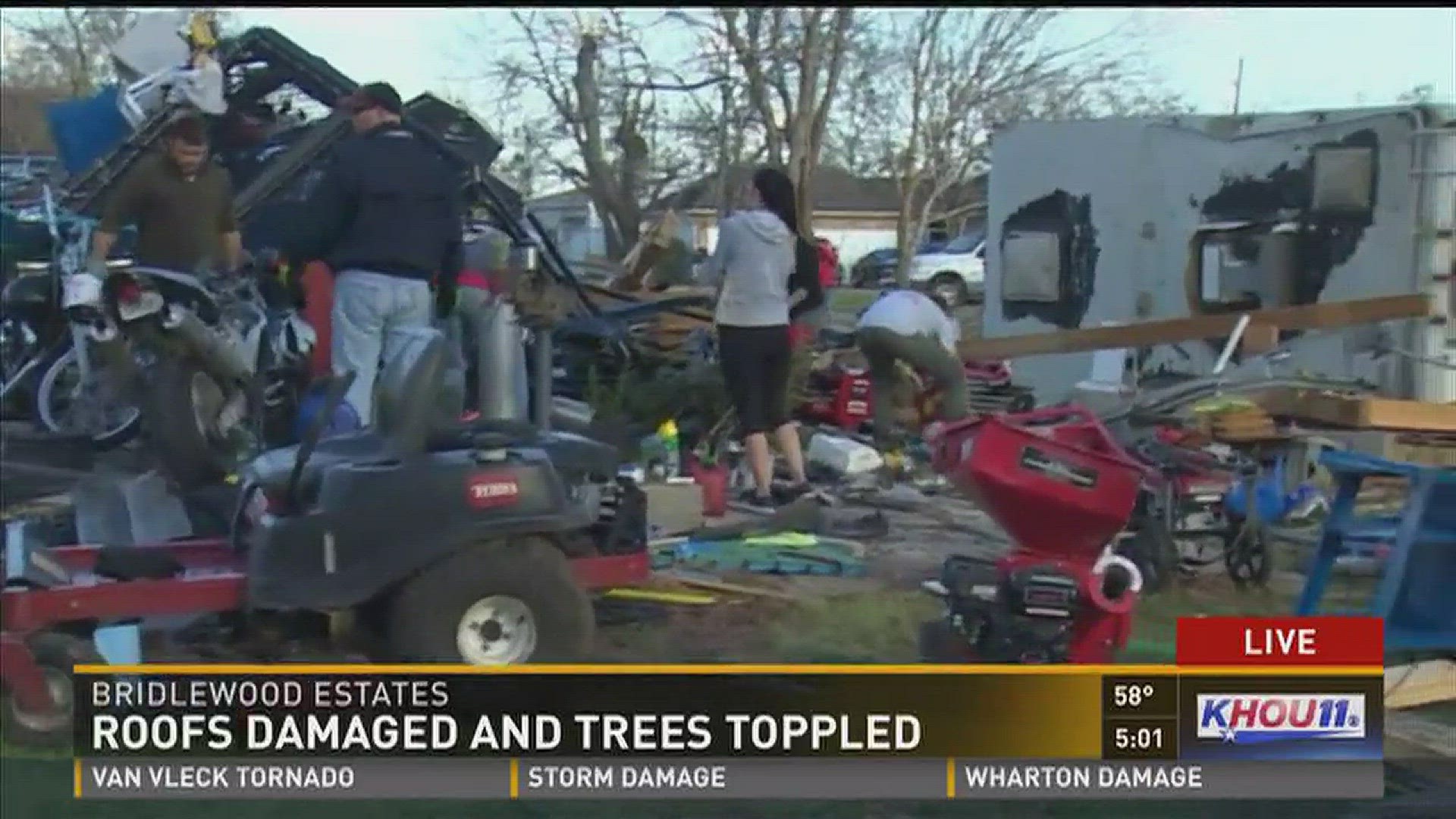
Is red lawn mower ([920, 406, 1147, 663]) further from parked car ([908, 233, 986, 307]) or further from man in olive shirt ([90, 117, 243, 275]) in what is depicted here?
man in olive shirt ([90, 117, 243, 275])

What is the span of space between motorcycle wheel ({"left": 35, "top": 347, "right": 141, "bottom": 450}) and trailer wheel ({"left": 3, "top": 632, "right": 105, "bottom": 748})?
0.40 meters

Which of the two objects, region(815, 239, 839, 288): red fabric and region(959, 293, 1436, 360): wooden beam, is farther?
region(815, 239, 839, 288): red fabric

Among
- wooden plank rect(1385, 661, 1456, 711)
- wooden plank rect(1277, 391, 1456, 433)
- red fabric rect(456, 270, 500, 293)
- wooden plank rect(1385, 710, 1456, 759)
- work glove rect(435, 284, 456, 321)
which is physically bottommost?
wooden plank rect(1385, 710, 1456, 759)

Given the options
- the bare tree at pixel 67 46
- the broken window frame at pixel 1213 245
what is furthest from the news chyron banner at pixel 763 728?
the bare tree at pixel 67 46

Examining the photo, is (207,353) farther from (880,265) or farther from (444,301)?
(880,265)

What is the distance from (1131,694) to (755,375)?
3.11 ft

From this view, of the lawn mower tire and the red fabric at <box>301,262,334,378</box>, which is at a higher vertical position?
the red fabric at <box>301,262,334,378</box>

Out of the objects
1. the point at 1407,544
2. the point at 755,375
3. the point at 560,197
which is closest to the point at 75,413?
the point at 560,197

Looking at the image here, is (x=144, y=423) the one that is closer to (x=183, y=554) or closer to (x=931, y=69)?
(x=183, y=554)

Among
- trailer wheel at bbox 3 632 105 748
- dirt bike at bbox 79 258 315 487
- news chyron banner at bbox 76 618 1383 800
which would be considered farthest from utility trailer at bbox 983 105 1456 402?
trailer wheel at bbox 3 632 105 748

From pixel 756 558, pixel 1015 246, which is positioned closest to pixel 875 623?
pixel 756 558

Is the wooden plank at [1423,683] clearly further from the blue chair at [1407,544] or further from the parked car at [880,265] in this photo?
the parked car at [880,265]

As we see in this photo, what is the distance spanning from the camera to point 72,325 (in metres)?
3.68

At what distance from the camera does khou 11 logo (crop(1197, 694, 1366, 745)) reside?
3.62m
